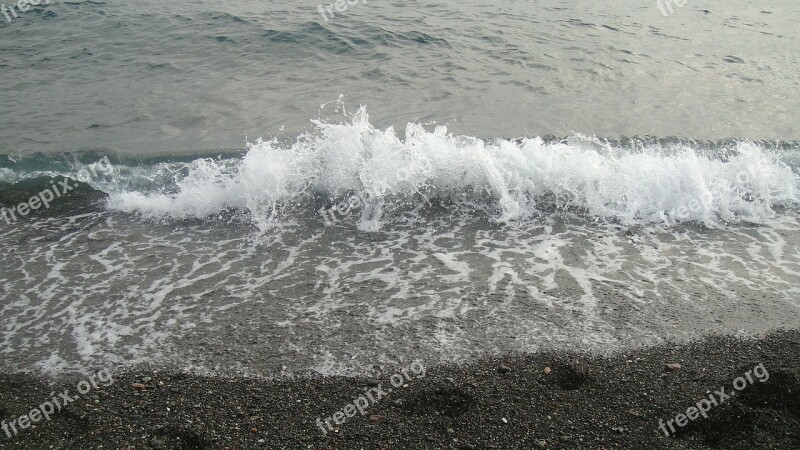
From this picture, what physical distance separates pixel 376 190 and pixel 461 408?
4.29 meters

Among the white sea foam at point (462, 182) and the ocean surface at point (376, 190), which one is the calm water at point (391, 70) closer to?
the ocean surface at point (376, 190)

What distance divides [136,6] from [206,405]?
14913mm

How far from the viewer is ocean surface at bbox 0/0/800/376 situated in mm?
5641

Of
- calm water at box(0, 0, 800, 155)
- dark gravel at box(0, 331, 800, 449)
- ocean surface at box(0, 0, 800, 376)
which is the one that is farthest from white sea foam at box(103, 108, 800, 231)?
dark gravel at box(0, 331, 800, 449)

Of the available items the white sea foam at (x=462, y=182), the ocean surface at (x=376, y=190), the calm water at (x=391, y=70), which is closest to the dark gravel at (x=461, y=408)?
the ocean surface at (x=376, y=190)

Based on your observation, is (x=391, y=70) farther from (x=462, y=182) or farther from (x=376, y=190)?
Result: (x=376, y=190)

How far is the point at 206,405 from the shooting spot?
4473 millimetres

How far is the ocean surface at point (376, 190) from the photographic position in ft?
18.5

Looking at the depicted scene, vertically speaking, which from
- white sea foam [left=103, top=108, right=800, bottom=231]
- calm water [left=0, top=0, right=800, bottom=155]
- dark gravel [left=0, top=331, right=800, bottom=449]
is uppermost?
calm water [left=0, top=0, right=800, bottom=155]

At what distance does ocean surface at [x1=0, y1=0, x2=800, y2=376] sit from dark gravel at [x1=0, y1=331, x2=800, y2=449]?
0.94 ft

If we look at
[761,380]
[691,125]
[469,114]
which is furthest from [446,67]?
[761,380]

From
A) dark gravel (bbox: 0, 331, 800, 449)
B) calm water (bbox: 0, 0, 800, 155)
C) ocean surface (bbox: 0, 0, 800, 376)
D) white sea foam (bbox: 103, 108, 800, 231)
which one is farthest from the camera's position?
calm water (bbox: 0, 0, 800, 155)

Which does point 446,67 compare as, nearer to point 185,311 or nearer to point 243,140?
point 243,140

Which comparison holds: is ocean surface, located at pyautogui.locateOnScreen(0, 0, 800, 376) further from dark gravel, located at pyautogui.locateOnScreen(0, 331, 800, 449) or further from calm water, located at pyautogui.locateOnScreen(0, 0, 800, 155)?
dark gravel, located at pyautogui.locateOnScreen(0, 331, 800, 449)
